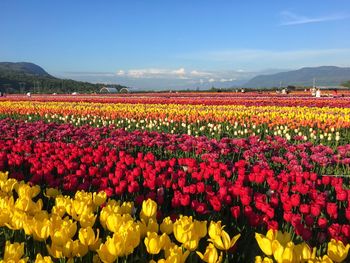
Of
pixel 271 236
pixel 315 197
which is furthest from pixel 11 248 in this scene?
pixel 315 197

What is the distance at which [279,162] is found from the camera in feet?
27.3

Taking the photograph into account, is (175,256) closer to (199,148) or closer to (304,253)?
(304,253)

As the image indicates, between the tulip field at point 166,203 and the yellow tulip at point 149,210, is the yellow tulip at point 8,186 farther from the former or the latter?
the yellow tulip at point 149,210

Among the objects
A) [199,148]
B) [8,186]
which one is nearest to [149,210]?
[8,186]

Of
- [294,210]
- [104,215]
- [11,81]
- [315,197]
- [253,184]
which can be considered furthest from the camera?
[11,81]

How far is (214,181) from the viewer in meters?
6.43

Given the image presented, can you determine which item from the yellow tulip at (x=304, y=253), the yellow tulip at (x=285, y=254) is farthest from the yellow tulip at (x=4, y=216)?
the yellow tulip at (x=304, y=253)

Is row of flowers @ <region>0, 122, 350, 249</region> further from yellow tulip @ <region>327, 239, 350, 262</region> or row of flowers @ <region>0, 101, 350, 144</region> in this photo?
row of flowers @ <region>0, 101, 350, 144</region>

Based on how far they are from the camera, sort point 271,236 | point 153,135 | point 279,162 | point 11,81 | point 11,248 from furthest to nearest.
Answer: point 11,81, point 153,135, point 279,162, point 271,236, point 11,248

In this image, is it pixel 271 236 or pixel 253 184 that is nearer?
pixel 271 236

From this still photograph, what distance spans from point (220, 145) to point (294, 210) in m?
4.44

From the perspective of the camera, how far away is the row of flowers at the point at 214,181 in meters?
4.13

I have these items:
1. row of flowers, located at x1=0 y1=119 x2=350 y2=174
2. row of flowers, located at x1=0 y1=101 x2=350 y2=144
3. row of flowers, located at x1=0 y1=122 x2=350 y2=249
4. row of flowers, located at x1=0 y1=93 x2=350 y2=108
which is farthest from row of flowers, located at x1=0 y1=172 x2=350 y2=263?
row of flowers, located at x1=0 y1=93 x2=350 y2=108

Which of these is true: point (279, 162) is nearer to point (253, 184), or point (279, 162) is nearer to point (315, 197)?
point (253, 184)
